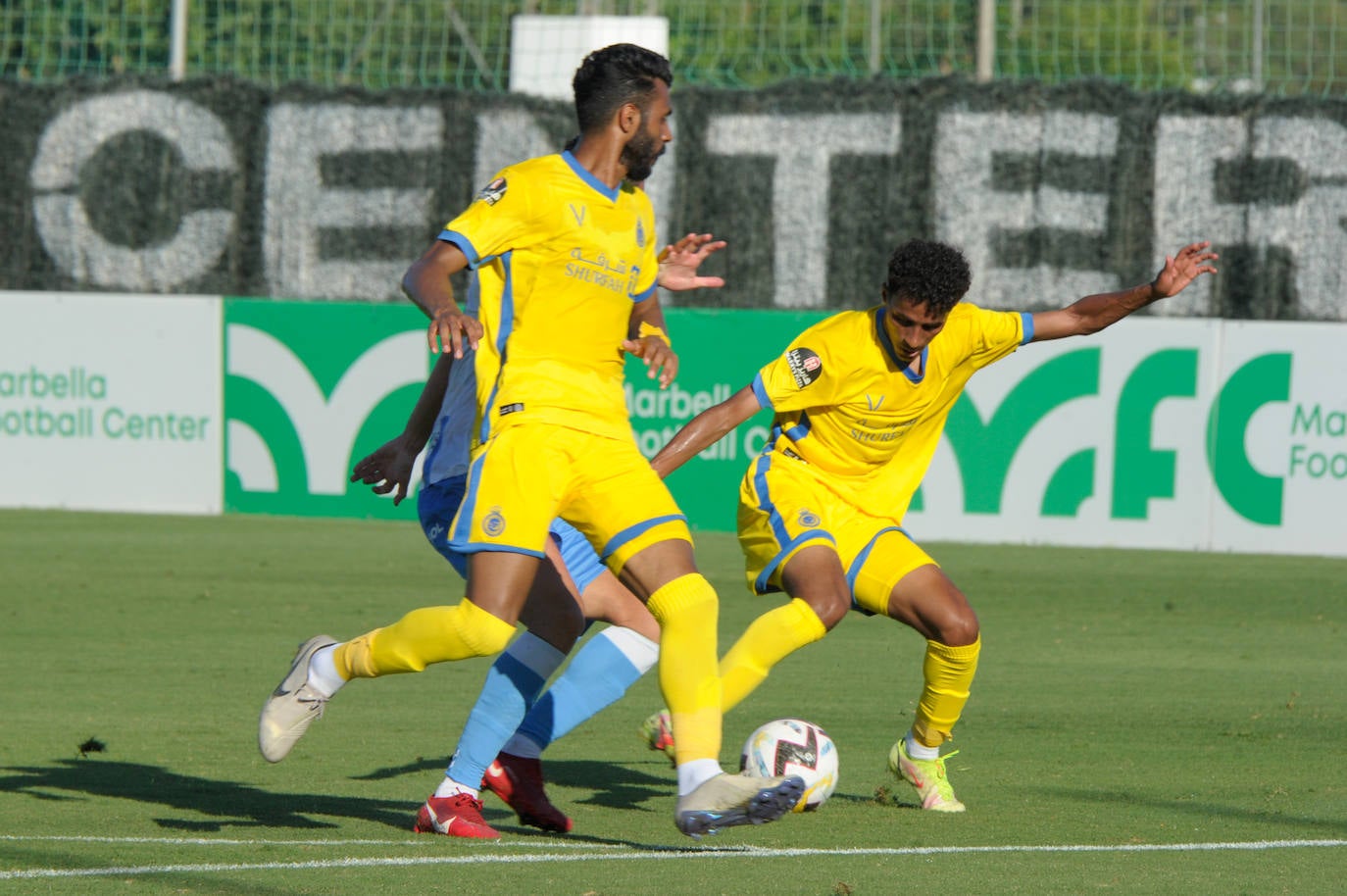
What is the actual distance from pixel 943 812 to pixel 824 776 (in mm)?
419

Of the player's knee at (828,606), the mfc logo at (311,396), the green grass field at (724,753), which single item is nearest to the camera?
the green grass field at (724,753)

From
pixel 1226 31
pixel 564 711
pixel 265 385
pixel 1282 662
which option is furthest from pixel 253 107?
pixel 564 711

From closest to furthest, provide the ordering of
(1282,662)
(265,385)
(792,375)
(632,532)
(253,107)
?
(632,532)
(792,375)
(1282,662)
(265,385)
(253,107)

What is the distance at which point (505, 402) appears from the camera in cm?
543

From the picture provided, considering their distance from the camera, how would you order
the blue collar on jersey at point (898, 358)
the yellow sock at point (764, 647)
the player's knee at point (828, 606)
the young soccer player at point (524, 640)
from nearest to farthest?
1. the young soccer player at point (524, 640)
2. the yellow sock at point (764, 647)
3. the player's knee at point (828, 606)
4. the blue collar on jersey at point (898, 358)

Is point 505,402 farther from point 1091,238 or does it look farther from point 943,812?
point 1091,238

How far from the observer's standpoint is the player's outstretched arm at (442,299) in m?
5.01

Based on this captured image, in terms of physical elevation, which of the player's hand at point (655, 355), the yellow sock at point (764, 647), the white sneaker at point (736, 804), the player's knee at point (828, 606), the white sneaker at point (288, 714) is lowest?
the white sneaker at point (736, 804)

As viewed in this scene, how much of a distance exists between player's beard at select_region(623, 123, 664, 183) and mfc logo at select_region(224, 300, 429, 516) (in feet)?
29.8

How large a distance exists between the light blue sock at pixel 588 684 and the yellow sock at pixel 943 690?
91cm

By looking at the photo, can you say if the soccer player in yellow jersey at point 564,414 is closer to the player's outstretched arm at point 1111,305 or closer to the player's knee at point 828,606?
the player's knee at point 828,606

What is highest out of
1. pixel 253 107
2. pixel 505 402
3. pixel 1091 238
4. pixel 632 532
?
pixel 253 107

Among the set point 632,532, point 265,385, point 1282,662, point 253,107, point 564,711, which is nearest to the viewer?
point 632,532

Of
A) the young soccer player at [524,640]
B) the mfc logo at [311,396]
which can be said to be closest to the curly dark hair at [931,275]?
the young soccer player at [524,640]
